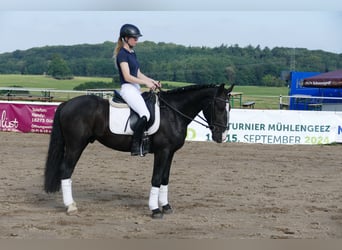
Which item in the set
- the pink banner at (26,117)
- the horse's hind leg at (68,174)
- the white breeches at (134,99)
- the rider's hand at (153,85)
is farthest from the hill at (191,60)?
the pink banner at (26,117)

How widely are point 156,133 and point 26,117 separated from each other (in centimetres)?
1312

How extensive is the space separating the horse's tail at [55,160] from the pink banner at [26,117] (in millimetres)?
11725

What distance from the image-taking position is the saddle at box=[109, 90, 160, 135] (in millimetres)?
6707

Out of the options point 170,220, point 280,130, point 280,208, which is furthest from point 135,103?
point 280,130

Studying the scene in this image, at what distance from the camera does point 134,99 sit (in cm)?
662

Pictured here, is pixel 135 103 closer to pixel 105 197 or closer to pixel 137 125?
pixel 137 125

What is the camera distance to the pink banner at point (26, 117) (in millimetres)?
18547

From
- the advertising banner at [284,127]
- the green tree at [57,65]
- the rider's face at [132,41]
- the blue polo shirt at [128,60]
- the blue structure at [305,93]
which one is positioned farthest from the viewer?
the blue structure at [305,93]

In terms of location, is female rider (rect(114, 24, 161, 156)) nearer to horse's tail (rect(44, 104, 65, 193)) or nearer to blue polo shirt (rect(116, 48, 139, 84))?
blue polo shirt (rect(116, 48, 139, 84))

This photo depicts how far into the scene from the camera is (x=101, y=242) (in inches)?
119

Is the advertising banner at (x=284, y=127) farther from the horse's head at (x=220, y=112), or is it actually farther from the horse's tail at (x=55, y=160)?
the horse's tail at (x=55, y=160)

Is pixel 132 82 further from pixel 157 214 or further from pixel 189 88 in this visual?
pixel 157 214

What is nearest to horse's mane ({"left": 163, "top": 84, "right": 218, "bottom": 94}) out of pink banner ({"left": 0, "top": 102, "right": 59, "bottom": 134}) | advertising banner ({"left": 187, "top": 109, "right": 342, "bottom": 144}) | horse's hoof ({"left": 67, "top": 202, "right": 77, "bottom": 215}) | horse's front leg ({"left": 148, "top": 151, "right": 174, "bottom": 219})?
horse's front leg ({"left": 148, "top": 151, "right": 174, "bottom": 219})

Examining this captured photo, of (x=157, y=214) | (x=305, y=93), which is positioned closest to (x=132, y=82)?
(x=157, y=214)
